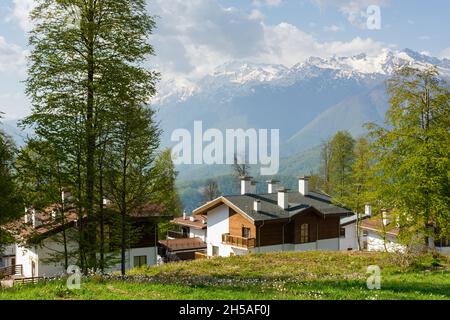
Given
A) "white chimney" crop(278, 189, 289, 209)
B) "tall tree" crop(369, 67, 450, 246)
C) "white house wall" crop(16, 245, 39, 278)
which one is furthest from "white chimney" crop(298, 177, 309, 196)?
"white house wall" crop(16, 245, 39, 278)

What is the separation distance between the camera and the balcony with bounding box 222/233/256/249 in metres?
40.4

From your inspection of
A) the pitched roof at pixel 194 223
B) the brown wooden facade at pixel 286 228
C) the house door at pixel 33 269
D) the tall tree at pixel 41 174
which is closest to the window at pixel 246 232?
the brown wooden facade at pixel 286 228

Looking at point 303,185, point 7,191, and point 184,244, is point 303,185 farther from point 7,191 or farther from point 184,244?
point 7,191

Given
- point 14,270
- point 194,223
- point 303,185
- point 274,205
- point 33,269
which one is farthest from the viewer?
point 194,223

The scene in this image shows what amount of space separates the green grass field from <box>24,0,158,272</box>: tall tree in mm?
4635

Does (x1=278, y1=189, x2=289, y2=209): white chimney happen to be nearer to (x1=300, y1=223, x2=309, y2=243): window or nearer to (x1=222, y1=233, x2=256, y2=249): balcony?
(x1=300, y1=223, x2=309, y2=243): window

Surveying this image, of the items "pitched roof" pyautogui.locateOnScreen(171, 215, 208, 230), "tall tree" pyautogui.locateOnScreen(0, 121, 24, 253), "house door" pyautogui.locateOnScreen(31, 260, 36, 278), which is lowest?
"house door" pyautogui.locateOnScreen(31, 260, 36, 278)

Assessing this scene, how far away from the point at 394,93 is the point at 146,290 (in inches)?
674

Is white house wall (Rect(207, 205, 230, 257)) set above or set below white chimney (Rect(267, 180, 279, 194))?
below

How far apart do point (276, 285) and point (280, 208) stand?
28.7 m

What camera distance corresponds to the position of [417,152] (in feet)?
68.0

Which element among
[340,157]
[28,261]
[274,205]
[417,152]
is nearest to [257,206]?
[274,205]
